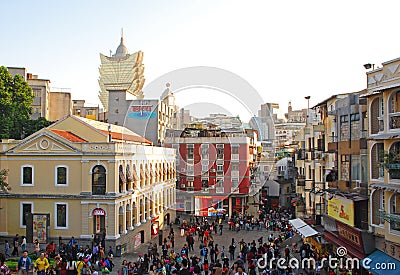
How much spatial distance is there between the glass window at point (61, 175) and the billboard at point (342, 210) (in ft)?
55.5

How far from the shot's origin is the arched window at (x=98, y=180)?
3057 centimetres

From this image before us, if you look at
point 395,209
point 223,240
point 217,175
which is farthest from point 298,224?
point 217,175

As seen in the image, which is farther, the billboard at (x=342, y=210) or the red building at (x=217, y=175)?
the red building at (x=217, y=175)

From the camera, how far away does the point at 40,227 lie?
29.8m

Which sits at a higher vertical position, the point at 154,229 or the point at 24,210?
the point at 24,210

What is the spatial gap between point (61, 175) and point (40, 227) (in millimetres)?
3579

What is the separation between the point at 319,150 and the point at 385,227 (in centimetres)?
1245

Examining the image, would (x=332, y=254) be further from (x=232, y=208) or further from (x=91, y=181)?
(x=232, y=208)

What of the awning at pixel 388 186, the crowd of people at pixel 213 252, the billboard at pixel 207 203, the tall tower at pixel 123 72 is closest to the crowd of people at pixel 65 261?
the crowd of people at pixel 213 252

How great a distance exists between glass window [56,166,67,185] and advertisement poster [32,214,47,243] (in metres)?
2.48

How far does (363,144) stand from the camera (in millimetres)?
21703

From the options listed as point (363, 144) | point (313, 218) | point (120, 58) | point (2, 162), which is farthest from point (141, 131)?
point (120, 58)

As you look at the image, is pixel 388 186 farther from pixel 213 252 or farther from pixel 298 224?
pixel 298 224

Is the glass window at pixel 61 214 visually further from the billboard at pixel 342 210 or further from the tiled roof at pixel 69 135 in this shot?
the billboard at pixel 342 210
